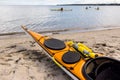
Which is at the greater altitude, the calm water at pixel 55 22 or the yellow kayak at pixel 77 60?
the yellow kayak at pixel 77 60

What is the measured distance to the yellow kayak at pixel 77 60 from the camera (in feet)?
13.9

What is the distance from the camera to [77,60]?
4992 mm

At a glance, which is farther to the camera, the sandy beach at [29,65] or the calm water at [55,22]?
the calm water at [55,22]

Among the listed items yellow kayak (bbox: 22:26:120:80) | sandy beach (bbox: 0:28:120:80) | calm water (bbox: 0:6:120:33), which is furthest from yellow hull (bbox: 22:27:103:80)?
calm water (bbox: 0:6:120:33)

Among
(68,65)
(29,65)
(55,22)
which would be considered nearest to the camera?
(68,65)

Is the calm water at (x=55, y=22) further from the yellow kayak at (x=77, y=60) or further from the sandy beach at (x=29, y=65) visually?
the yellow kayak at (x=77, y=60)

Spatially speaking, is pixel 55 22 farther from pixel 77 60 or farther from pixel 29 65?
pixel 77 60

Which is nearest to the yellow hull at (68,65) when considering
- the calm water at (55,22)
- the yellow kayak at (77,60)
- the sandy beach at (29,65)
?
the yellow kayak at (77,60)

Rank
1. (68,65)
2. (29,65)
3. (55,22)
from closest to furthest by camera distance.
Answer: (68,65)
(29,65)
(55,22)

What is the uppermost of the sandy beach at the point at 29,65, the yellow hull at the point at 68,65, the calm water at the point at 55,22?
the yellow hull at the point at 68,65

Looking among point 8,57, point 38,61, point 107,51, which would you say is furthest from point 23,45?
point 107,51

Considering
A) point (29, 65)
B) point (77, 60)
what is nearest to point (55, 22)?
point (29, 65)

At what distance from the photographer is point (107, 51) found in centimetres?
760

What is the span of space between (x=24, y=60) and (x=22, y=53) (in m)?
0.93
